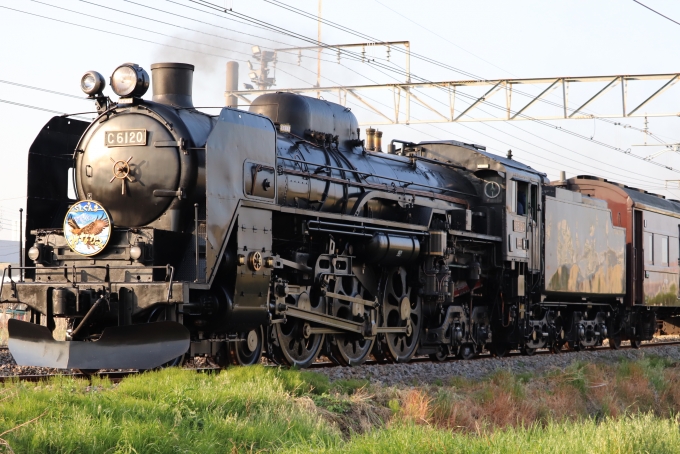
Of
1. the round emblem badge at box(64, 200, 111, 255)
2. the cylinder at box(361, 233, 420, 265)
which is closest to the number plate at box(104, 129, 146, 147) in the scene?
the round emblem badge at box(64, 200, 111, 255)

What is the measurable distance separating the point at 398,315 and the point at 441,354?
1697 mm

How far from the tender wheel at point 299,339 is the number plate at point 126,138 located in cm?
308

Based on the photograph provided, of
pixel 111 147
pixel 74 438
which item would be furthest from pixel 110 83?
pixel 74 438

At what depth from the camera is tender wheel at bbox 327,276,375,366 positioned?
39.9 ft

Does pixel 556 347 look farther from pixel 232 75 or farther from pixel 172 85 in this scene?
pixel 232 75

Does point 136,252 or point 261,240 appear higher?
point 261,240

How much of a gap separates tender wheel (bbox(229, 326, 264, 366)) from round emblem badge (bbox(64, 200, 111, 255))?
205cm

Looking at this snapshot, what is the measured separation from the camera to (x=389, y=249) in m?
12.5

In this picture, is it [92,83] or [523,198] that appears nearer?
[92,83]

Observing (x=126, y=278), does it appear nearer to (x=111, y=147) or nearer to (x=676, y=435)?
(x=111, y=147)

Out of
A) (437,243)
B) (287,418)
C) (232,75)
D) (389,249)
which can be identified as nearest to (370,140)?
(437,243)

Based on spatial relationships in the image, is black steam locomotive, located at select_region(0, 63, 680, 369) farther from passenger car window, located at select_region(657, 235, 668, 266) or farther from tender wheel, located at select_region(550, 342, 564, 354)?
passenger car window, located at select_region(657, 235, 668, 266)

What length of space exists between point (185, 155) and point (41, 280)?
239cm

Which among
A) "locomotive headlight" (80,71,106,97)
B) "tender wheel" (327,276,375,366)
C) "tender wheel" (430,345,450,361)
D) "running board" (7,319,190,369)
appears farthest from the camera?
"tender wheel" (430,345,450,361)
